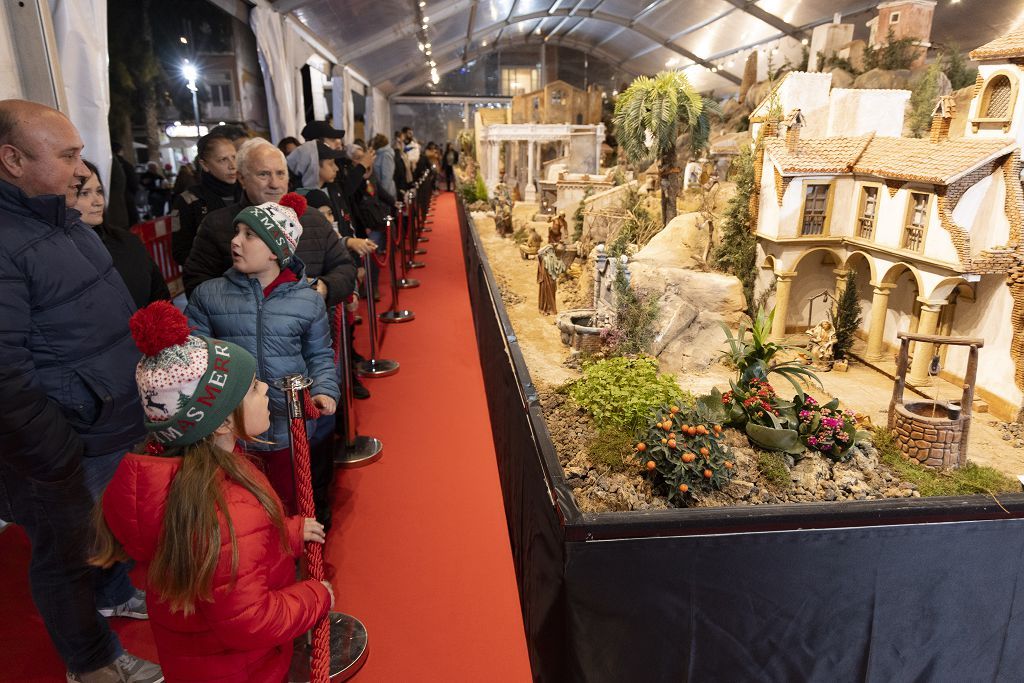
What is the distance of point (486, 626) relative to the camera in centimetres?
293

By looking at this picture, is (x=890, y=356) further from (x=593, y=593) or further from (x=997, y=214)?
(x=593, y=593)

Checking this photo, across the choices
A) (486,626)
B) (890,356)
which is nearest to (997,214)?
(890,356)

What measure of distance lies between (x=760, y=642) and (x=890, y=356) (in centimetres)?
1032

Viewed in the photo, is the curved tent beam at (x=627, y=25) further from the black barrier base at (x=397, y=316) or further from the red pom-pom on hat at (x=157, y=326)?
the red pom-pom on hat at (x=157, y=326)

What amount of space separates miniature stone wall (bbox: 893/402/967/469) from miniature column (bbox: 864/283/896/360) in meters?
4.25

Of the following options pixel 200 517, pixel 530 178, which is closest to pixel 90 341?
pixel 200 517

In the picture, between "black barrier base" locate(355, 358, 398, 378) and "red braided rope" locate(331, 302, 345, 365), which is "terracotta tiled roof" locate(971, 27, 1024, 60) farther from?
"red braided rope" locate(331, 302, 345, 365)

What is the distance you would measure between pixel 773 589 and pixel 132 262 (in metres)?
3.13

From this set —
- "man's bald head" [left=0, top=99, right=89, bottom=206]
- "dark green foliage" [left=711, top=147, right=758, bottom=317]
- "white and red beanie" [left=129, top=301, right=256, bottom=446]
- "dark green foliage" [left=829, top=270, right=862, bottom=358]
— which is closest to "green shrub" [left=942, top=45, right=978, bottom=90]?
"dark green foliage" [left=711, top=147, right=758, bottom=317]

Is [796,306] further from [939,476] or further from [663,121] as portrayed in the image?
[939,476]

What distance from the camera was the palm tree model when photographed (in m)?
14.3

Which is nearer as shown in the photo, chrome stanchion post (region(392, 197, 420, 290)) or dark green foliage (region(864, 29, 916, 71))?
chrome stanchion post (region(392, 197, 420, 290))

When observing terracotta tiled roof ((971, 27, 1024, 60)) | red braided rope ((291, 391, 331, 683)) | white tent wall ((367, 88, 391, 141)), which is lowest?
red braided rope ((291, 391, 331, 683))

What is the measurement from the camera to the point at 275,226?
2.66 m
